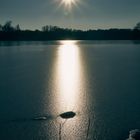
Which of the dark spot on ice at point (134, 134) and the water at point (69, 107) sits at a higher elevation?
the dark spot on ice at point (134, 134)

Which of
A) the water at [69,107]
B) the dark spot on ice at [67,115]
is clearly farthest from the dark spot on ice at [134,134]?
the dark spot on ice at [67,115]

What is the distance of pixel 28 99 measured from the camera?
712 centimetres

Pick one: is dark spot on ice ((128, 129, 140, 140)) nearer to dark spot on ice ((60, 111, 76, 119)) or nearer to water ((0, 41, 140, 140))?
water ((0, 41, 140, 140))

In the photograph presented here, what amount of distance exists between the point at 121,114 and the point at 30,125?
180 cm

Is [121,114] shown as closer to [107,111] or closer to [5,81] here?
[107,111]

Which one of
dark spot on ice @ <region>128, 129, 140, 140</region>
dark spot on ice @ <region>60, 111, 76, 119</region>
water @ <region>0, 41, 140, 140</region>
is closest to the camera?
dark spot on ice @ <region>128, 129, 140, 140</region>

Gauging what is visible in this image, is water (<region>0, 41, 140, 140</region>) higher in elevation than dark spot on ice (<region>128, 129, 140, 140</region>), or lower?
lower

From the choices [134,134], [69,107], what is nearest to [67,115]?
[69,107]

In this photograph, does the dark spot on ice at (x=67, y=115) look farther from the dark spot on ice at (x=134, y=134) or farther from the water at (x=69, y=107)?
the dark spot on ice at (x=134, y=134)

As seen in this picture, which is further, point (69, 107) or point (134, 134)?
point (69, 107)

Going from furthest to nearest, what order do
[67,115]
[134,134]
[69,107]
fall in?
[69,107]
[67,115]
[134,134]

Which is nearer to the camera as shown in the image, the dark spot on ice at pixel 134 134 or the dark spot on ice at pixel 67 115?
the dark spot on ice at pixel 134 134

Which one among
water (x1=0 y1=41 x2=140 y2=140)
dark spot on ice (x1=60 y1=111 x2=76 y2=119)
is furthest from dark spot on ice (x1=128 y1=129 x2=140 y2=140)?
dark spot on ice (x1=60 y1=111 x2=76 y2=119)

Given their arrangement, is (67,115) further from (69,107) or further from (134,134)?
(134,134)
